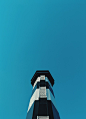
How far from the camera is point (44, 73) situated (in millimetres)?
11984

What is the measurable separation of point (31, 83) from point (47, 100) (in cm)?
538

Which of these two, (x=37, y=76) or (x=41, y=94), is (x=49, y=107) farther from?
(x=37, y=76)

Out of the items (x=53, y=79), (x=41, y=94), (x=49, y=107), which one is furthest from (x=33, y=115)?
(x=53, y=79)

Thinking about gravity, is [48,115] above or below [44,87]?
below

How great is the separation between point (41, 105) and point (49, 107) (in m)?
0.50

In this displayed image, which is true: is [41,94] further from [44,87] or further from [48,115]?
[48,115]

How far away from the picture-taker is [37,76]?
11758mm

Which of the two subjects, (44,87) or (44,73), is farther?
(44,73)

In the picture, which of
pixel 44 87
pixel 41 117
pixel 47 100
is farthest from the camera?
pixel 44 87

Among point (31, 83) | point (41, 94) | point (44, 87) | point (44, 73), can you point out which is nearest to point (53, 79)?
point (44, 73)

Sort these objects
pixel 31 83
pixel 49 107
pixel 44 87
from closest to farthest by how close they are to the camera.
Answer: pixel 49 107
pixel 44 87
pixel 31 83

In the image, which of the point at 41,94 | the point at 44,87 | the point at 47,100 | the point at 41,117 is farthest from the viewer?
the point at 44,87

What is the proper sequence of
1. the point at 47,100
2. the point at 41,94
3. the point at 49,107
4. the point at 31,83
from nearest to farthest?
1. the point at 49,107
2. the point at 47,100
3. the point at 41,94
4. the point at 31,83

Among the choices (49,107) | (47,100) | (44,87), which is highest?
(44,87)
